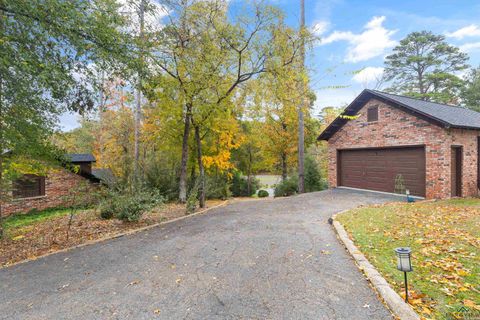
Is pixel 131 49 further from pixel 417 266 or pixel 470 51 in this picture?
pixel 470 51

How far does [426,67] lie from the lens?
81.8 feet

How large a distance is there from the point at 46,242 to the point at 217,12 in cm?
829

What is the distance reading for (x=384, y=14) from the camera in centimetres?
1172

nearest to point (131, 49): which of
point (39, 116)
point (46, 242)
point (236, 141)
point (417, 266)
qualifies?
point (39, 116)

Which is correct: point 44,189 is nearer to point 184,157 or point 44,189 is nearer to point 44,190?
point 44,190

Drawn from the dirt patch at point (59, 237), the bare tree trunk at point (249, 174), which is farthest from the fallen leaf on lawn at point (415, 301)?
the bare tree trunk at point (249, 174)

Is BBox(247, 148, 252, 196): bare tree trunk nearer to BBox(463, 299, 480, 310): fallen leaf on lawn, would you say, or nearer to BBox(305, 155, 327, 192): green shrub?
BBox(305, 155, 327, 192): green shrub

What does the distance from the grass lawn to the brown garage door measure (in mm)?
2559

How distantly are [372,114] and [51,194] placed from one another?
1709 cm

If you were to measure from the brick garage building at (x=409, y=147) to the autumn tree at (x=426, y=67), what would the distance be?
16180 mm

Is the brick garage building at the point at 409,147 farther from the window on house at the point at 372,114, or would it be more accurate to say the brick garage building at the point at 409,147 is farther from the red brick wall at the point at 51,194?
the red brick wall at the point at 51,194

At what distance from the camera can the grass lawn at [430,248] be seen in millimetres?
2826

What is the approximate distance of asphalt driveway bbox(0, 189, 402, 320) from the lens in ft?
9.42

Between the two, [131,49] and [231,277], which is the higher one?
[131,49]
